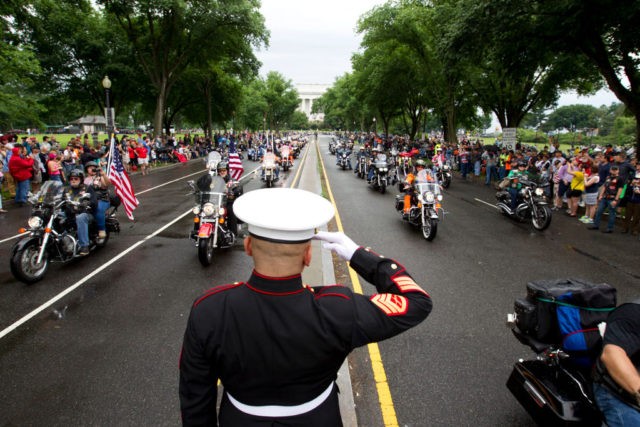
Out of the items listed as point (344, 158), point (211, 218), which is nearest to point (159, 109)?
point (344, 158)

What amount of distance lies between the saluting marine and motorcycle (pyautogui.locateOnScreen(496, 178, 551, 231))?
9.66 meters

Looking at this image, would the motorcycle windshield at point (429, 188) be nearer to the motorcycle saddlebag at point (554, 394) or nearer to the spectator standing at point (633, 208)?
the spectator standing at point (633, 208)

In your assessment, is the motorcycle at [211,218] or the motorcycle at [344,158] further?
the motorcycle at [344,158]

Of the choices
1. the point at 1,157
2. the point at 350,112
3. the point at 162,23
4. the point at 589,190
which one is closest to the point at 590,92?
the point at 589,190

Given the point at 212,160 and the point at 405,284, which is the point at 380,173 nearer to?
the point at 212,160

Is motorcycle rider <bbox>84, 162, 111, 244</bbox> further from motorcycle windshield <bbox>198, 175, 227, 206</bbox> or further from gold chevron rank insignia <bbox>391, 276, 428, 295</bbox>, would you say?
gold chevron rank insignia <bbox>391, 276, 428, 295</bbox>

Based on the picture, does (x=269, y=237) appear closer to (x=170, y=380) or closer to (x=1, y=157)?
(x=170, y=380)

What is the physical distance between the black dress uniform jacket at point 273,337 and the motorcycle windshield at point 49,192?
648 centimetres

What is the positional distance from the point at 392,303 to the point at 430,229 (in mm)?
7436

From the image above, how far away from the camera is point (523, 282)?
6.14 metres

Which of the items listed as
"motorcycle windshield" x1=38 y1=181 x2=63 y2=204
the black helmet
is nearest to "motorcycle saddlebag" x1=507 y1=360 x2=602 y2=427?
"motorcycle windshield" x1=38 y1=181 x2=63 y2=204

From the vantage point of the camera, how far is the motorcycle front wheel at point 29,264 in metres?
5.77

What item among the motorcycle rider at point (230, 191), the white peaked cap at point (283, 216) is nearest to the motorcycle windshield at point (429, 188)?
the motorcycle rider at point (230, 191)

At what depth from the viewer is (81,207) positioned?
7.05 meters
